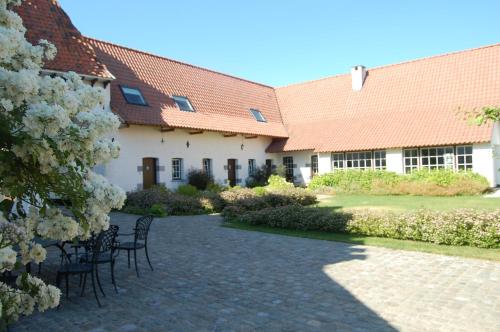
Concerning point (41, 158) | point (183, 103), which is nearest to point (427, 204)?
point (183, 103)

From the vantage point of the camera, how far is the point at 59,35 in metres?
16.6

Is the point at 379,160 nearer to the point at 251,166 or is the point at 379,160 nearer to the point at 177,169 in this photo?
the point at 251,166

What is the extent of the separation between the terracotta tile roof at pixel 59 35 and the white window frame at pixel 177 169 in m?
6.44

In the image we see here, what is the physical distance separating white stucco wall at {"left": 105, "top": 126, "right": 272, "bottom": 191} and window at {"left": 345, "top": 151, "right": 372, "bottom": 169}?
17.7ft

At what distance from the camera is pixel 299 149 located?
2644 cm

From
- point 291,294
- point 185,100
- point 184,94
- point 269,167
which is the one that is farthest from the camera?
point 269,167

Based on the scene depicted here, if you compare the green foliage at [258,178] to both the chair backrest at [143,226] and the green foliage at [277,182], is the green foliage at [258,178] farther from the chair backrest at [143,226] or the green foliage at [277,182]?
the chair backrest at [143,226]

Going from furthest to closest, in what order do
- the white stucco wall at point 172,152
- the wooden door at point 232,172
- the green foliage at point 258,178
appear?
the green foliage at point 258,178 < the wooden door at point 232,172 < the white stucco wall at point 172,152

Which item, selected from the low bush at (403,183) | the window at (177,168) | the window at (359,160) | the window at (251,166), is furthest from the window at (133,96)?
the window at (359,160)

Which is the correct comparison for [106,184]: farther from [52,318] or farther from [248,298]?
[248,298]

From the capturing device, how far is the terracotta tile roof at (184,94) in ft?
67.5

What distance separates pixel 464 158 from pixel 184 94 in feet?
48.1

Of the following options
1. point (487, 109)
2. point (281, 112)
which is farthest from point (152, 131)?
point (487, 109)

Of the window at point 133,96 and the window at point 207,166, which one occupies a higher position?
the window at point 133,96
